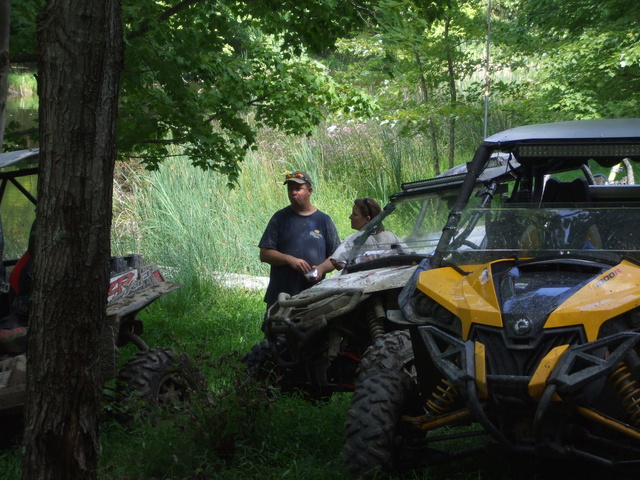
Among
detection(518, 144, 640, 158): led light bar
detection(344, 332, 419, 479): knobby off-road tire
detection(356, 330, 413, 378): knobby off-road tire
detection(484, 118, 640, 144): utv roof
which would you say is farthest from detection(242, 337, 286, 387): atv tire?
detection(518, 144, 640, 158): led light bar

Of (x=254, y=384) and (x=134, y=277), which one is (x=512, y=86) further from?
(x=254, y=384)

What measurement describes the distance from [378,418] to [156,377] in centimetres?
235

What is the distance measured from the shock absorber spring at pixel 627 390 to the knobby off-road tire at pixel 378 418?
1.15 m

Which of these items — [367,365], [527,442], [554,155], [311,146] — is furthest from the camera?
[311,146]

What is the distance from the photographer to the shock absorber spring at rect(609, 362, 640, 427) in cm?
394

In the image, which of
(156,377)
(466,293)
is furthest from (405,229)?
(466,293)

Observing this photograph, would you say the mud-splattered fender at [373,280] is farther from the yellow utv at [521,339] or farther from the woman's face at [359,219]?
the woman's face at [359,219]

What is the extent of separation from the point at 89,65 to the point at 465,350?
6.81 feet

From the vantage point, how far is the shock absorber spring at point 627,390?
12.9ft

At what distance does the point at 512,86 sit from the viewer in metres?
14.8

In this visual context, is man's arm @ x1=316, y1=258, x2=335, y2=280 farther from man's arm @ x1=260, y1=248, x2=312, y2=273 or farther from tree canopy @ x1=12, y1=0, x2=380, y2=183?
tree canopy @ x1=12, y1=0, x2=380, y2=183

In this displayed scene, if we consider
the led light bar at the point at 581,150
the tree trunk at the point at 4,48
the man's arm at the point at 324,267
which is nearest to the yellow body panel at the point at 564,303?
the led light bar at the point at 581,150

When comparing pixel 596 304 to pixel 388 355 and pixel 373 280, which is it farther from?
pixel 373 280

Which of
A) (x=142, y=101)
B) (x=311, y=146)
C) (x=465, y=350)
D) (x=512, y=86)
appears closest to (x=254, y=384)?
(x=465, y=350)
